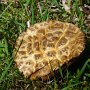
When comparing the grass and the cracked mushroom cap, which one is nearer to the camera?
the cracked mushroom cap

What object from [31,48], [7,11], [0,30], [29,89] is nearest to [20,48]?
[31,48]

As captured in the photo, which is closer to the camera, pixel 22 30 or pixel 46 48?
pixel 46 48

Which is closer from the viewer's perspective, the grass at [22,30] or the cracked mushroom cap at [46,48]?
the cracked mushroom cap at [46,48]
